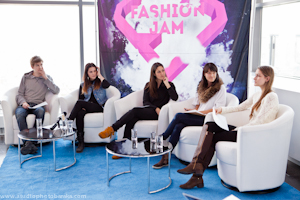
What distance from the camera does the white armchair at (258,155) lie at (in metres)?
2.72

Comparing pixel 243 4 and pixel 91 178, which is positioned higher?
pixel 243 4

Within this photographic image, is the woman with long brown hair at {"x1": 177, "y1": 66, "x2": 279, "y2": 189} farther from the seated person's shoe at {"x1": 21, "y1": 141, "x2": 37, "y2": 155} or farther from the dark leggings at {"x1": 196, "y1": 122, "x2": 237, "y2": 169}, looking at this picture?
the seated person's shoe at {"x1": 21, "y1": 141, "x2": 37, "y2": 155}

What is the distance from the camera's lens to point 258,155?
2.74 m

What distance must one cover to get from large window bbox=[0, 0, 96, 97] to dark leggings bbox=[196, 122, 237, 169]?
9.87 feet

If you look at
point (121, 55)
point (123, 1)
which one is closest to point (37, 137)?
point (121, 55)

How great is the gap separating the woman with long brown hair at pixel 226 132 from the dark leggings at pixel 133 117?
44.5 inches

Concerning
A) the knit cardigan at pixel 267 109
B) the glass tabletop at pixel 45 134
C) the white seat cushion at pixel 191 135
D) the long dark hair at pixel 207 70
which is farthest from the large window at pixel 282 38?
the glass tabletop at pixel 45 134

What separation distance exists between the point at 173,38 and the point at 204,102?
1.67 m

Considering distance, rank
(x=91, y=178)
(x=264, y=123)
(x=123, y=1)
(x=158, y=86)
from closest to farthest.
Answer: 1. (x=264, y=123)
2. (x=91, y=178)
3. (x=158, y=86)
4. (x=123, y=1)

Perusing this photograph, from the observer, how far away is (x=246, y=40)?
5.10 m

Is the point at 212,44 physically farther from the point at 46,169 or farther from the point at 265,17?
Answer: the point at 46,169

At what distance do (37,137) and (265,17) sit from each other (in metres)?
3.99

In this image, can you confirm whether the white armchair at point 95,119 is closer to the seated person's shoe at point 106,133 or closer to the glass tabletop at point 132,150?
the seated person's shoe at point 106,133

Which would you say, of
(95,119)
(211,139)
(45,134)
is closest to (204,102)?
(211,139)
